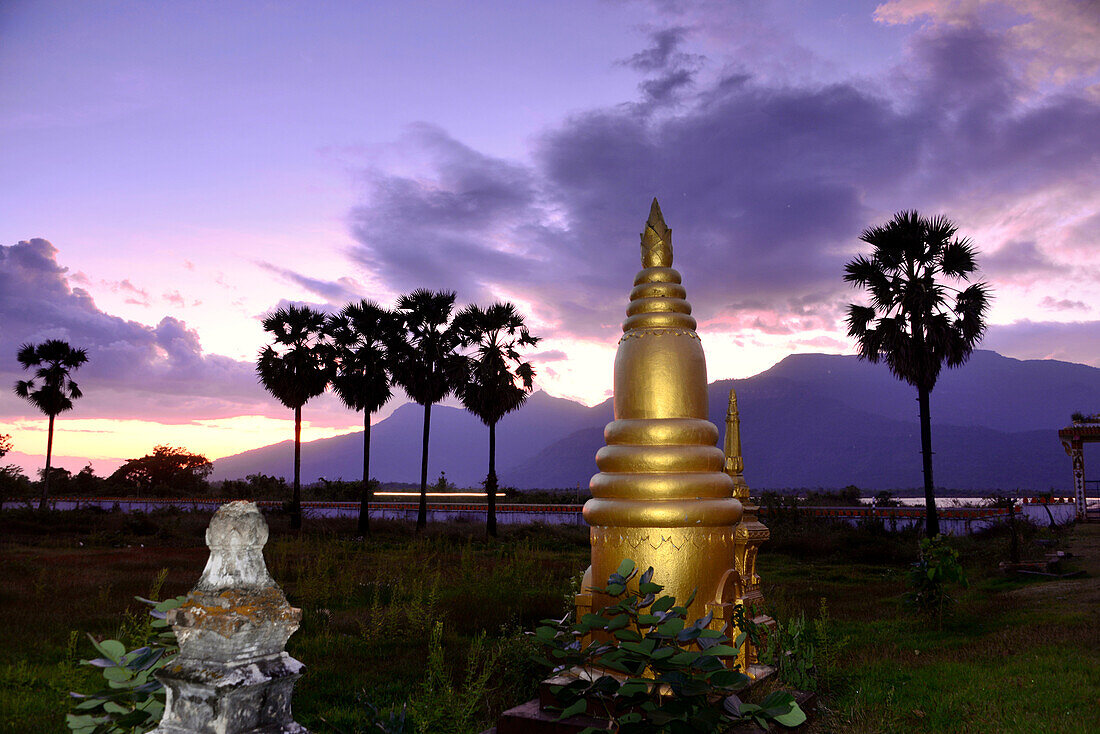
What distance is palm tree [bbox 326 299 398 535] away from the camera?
3184 cm

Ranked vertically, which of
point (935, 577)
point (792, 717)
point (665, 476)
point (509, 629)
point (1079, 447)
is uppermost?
point (1079, 447)

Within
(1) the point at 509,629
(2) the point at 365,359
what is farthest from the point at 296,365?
(1) the point at 509,629

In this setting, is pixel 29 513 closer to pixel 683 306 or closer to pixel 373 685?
pixel 373 685

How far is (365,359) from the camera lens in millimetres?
32094

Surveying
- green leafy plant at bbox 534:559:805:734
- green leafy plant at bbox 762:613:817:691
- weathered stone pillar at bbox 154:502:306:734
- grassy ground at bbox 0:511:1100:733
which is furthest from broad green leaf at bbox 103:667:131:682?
green leafy plant at bbox 762:613:817:691

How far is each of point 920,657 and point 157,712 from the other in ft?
29.7

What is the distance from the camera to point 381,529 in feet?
103

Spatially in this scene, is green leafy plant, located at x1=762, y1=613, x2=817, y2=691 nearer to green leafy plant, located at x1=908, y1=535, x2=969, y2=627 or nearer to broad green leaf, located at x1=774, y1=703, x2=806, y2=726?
broad green leaf, located at x1=774, y1=703, x2=806, y2=726

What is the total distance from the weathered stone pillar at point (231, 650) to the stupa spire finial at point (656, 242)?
285 centimetres

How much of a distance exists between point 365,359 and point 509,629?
2367 centimetres

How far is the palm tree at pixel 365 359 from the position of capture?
104 feet

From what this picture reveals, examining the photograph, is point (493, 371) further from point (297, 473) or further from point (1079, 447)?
point (1079, 447)

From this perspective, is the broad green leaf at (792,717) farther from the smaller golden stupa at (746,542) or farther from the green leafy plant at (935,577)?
the green leafy plant at (935,577)

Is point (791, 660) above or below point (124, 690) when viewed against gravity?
below
